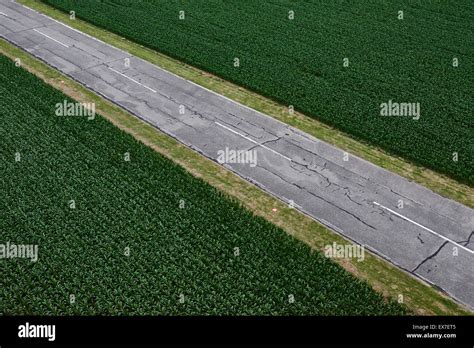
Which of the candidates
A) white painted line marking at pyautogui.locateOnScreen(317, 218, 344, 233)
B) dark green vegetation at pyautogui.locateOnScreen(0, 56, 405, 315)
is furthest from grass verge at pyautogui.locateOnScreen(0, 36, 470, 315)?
dark green vegetation at pyautogui.locateOnScreen(0, 56, 405, 315)

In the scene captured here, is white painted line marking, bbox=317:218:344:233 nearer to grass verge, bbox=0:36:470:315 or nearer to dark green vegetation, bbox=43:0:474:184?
grass verge, bbox=0:36:470:315

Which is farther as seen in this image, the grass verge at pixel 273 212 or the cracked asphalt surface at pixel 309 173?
the cracked asphalt surface at pixel 309 173

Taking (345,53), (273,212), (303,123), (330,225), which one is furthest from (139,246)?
(345,53)

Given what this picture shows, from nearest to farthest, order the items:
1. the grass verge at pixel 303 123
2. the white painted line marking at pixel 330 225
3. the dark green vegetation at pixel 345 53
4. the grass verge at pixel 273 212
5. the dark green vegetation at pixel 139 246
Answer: the dark green vegetation at pixel 139 246, the grass verge at pixel 273 212, the white painted line marking at pixel 330 225, the grass verge at pixel 303 123, the dark green vegetation at pixel 345 53

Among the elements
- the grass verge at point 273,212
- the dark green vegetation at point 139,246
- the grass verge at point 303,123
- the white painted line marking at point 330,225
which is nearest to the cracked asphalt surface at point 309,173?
the white painted line marking at point 330,225

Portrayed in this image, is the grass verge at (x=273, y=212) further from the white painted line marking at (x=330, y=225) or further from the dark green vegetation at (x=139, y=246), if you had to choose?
the dark green vegetation at (x=139, y=246)
